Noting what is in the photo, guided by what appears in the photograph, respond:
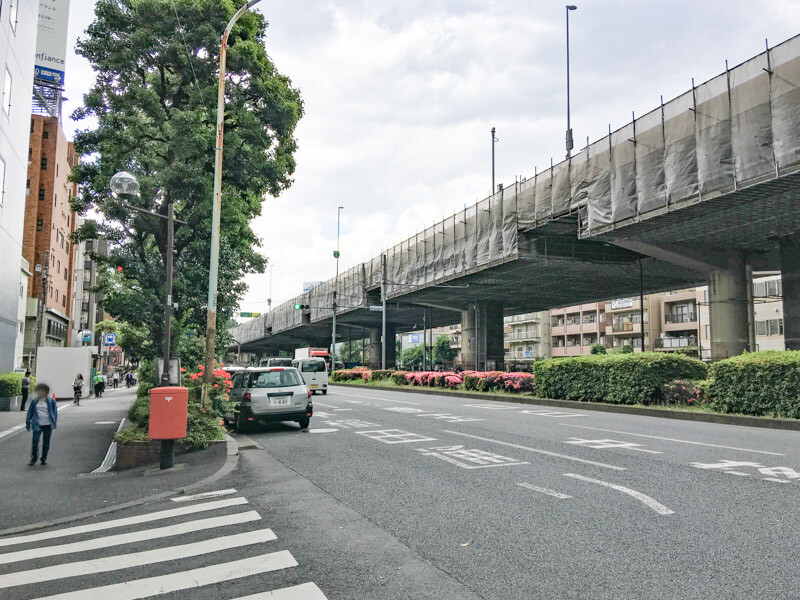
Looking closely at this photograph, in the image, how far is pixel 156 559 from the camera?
17.0 ft

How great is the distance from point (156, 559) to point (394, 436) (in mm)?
8203

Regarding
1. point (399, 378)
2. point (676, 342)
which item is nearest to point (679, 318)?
point (676, 342)

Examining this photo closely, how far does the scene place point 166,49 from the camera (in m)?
18.2

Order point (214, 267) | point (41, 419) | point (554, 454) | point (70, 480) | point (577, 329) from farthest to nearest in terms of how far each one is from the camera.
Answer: point (577, 329) < point (214, 267) < point (41, 419) < point (554, 454) < point (70, 480)

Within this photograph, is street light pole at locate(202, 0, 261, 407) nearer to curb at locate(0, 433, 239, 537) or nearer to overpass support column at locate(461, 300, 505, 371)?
curb at locate(0, 433, 239, 537)

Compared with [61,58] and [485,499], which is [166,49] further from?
[61,58]

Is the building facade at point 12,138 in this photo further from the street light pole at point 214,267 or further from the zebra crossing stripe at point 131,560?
the zebra crossing stripe at point 131,560

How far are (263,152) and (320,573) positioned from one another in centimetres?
1655

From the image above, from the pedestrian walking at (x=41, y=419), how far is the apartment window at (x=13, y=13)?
1744 centimetres

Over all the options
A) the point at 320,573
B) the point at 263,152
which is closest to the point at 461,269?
the point at 263,152

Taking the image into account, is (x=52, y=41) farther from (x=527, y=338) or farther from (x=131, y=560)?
(x=527, y=338)

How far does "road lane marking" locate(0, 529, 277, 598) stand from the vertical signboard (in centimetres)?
4451

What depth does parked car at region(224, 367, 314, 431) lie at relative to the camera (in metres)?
Result: 14.5

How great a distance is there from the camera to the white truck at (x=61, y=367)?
104 ft
